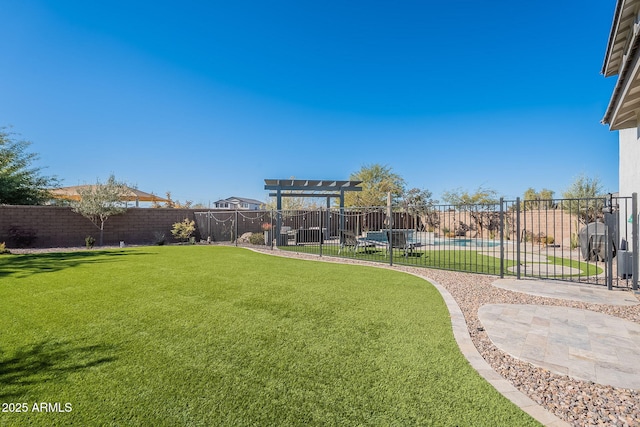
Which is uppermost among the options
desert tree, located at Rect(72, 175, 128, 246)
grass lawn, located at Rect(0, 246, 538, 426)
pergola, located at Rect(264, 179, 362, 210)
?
pergola, located at Rect(264, 179, 362, 210)

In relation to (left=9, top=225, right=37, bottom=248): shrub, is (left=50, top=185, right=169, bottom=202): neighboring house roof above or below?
above

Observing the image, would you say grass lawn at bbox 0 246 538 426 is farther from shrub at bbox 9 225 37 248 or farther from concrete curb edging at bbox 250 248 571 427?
shrub at bbox 9 225 37 248

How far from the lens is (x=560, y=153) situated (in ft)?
65.2

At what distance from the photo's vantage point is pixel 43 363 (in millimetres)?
2412

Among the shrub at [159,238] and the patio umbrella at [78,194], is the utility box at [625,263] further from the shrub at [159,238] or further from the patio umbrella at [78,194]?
the patio umbrella at [78,194]

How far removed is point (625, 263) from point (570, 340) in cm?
461

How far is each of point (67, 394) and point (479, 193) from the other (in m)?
29.4

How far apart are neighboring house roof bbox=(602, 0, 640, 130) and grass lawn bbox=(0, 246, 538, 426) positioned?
14.9 feet

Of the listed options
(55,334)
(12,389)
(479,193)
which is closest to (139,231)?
(55,334)

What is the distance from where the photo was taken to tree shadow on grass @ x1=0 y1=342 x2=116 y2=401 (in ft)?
6.86

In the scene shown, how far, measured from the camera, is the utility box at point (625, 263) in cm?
597

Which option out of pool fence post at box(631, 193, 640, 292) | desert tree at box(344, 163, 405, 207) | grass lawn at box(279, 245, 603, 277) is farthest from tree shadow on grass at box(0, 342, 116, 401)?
desert tree at box(344, 163, 405, 207)

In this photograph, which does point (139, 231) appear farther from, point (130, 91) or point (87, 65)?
point (87, 65)

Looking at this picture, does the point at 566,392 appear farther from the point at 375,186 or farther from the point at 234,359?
the point at 375,186
